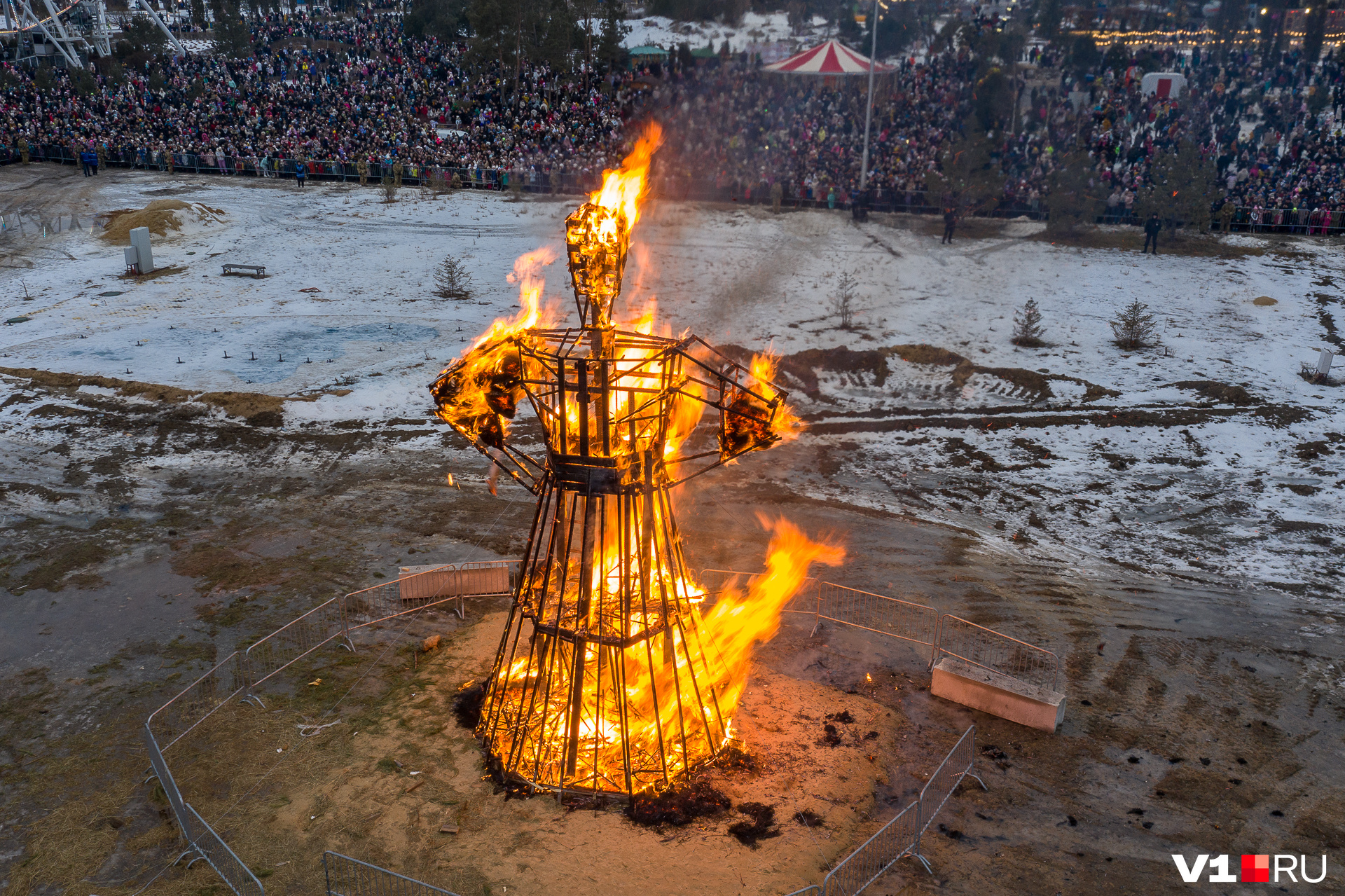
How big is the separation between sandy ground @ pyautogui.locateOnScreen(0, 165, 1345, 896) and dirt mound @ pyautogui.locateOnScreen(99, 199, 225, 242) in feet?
3.15

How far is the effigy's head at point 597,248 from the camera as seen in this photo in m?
10.3

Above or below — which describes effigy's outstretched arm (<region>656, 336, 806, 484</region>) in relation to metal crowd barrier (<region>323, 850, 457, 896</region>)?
above

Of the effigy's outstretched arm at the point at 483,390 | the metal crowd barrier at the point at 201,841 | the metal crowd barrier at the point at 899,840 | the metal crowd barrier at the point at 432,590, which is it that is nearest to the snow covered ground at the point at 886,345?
the metal crowd barrier at the point at 432,590

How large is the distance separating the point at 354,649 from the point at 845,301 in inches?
718

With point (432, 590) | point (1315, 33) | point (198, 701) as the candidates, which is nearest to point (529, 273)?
point (432, 590)

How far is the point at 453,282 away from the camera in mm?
30078

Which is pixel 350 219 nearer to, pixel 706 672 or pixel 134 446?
pixel 134 446

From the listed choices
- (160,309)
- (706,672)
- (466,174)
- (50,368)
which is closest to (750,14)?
(466,174)

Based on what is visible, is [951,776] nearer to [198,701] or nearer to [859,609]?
[859,609]

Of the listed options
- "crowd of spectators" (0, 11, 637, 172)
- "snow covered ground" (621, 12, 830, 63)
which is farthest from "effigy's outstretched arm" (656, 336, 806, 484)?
"snow covered ground" (621, 12, 830, 63)

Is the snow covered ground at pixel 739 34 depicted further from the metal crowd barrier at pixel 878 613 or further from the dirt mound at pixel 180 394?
→ the metal crowd barrier at pixel 878 613

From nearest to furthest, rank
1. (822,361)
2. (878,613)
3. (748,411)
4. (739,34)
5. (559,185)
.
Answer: (748,411) → (878,613) → (822,361) → (559,185) → (739,34)

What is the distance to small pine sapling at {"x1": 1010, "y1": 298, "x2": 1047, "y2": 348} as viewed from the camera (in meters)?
26.7

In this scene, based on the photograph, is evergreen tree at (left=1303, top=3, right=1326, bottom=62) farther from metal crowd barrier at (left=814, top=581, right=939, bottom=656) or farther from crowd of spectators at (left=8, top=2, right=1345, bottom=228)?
metal crowd barrier at (left=814, top=581, right=939, bottom=656)
